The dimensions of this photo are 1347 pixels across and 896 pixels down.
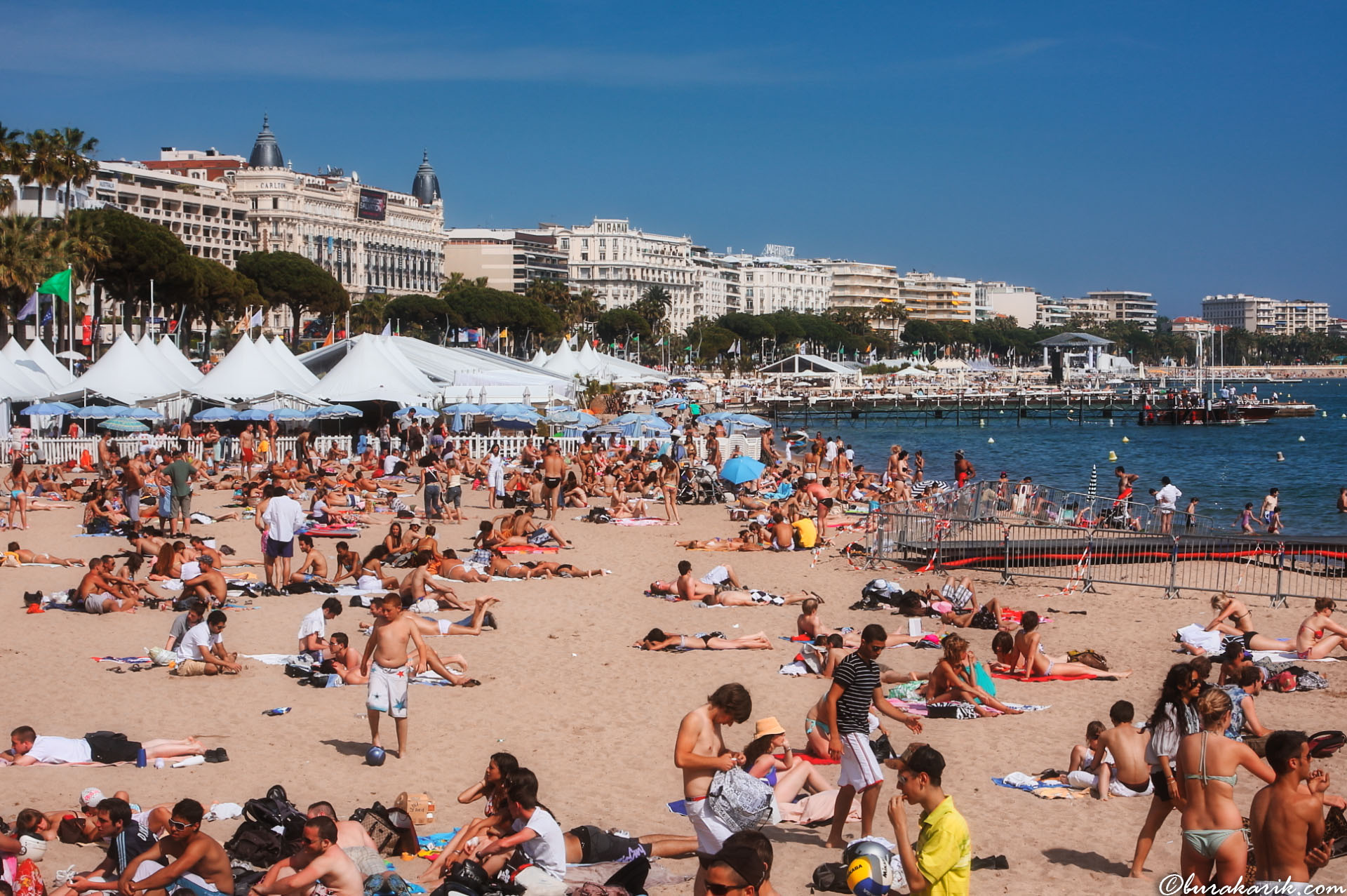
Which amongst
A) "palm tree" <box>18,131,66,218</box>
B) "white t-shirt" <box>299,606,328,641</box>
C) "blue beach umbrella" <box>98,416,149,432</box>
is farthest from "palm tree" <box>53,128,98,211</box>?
"white t-shirt" <box>299,606,328,641</box>

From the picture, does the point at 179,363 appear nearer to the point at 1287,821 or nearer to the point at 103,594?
the point at 103,594

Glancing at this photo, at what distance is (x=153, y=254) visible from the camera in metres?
55.6

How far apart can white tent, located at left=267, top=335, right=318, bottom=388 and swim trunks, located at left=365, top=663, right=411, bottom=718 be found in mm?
26731

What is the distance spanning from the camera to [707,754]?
20.6 ft

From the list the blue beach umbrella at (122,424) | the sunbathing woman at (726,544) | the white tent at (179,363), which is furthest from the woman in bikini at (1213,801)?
the white tent at (179,363)

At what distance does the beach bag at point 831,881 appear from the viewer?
21.6 ft

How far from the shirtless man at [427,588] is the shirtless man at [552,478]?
22.2 ft

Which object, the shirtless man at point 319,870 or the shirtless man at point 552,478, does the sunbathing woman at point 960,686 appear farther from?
the shirtless man at point 552,478

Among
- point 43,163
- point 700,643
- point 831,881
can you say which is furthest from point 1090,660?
point 43,163

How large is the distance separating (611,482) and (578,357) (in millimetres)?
31066

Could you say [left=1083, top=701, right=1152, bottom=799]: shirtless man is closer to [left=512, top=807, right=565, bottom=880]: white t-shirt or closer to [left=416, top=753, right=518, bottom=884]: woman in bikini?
[left=512, top=807, right=565, bottom=880]: white t-shirt

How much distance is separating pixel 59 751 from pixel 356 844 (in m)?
2.99

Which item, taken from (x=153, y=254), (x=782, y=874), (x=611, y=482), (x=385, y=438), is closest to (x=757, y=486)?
(x=611, y=482)

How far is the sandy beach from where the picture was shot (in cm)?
756
